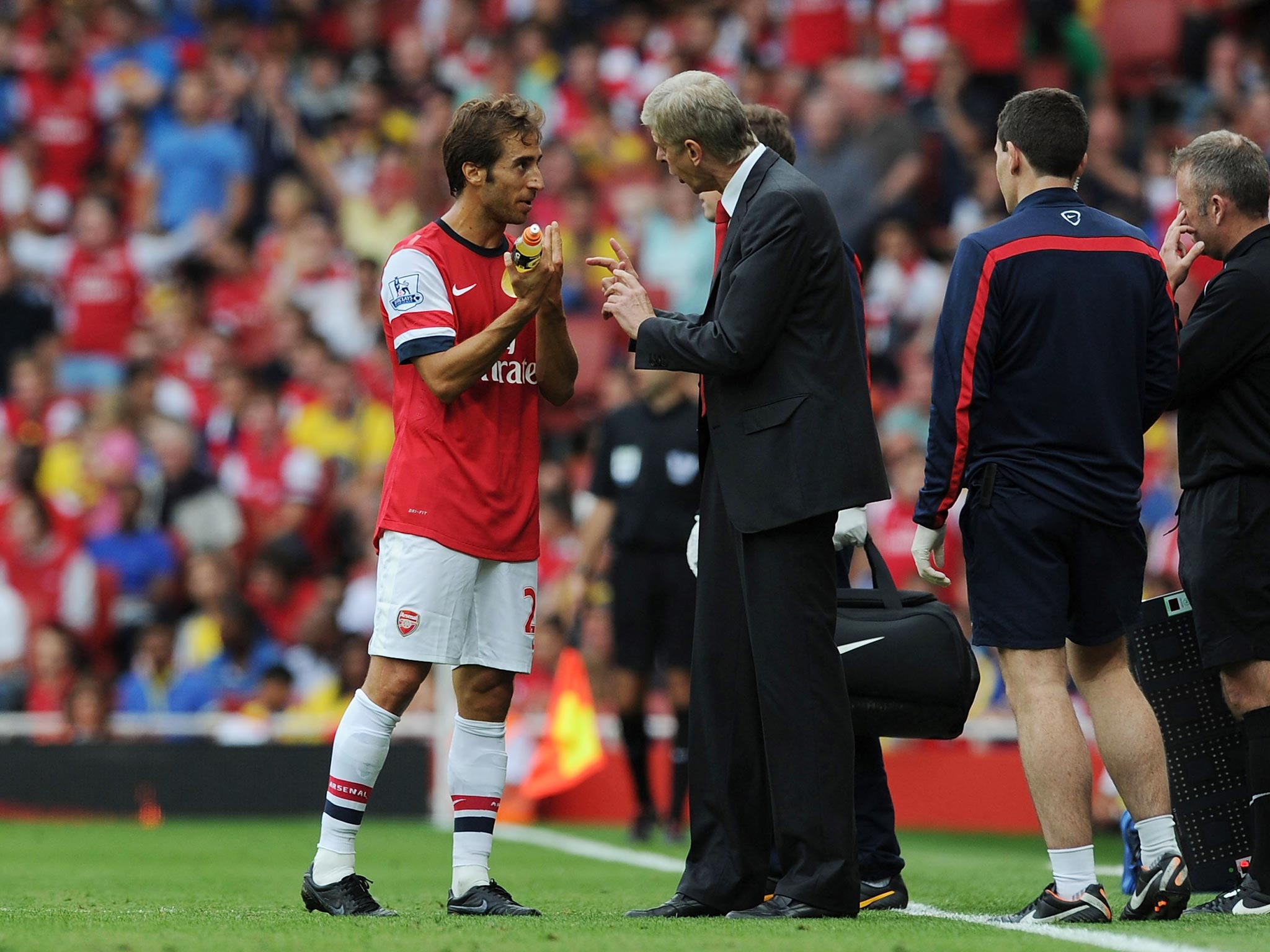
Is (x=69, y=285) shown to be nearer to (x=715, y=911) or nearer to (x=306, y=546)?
(x=306, y=546)

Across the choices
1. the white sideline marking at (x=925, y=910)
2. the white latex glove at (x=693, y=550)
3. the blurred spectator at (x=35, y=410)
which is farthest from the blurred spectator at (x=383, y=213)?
the white latex glove at (x=693, y=550)

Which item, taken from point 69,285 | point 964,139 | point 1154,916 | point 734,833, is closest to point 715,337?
point 734,833

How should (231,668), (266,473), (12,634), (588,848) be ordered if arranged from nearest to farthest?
(588,848), (231,668), (12,634), (266,473)

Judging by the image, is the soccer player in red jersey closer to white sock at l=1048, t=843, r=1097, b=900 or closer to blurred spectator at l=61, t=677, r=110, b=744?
white sock at l=1048, t=843, r=1097, b=900

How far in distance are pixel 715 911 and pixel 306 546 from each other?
8.11 meters

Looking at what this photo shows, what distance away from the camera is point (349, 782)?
5180 mm

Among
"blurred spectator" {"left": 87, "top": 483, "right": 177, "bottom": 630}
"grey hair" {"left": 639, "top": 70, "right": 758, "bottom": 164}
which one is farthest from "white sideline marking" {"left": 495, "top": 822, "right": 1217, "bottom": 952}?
"blurred spectator" {"left": 87, "top": 483, "right": 177, "bottom": 630}

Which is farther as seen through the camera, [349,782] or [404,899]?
[404,899]

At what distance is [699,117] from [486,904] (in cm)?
221

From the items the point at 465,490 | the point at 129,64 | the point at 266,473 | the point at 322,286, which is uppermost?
the point at 129,64

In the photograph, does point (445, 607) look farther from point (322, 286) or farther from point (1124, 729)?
point (322, 286)

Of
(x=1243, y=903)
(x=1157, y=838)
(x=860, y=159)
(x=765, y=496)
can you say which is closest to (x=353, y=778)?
(x=765, y=496)

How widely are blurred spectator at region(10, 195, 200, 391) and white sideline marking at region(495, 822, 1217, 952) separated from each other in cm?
670

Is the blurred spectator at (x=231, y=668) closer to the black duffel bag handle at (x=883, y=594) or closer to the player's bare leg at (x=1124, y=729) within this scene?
the black duffel bag handle at (x=883, y=594)
